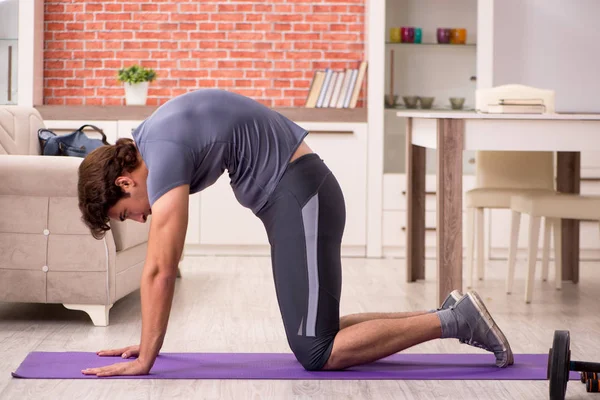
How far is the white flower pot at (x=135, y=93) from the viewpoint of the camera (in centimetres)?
537

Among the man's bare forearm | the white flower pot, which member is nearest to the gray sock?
the man's bare forearm

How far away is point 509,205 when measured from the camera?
423 cm

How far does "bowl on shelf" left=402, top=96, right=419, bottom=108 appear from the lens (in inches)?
213

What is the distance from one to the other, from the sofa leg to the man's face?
970 mm

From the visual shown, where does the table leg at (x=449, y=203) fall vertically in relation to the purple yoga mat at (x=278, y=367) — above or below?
above

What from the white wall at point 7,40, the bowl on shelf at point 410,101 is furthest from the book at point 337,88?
the white wall at point 7,40

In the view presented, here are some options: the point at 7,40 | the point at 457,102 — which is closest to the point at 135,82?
the point at 7,40

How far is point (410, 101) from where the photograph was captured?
5430 millimetres

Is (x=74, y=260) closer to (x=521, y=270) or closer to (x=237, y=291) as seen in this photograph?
(x=237, y=291)

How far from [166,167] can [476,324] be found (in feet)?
3.19

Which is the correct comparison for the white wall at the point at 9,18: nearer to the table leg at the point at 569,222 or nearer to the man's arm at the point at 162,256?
the table leg at the point at 569,222

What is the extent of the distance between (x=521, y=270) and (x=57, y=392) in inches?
128

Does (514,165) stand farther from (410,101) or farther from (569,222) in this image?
(410,101)

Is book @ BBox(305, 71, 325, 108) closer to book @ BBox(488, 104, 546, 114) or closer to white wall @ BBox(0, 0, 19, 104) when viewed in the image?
white wall @ BBox(0, 0, 19, 104)
